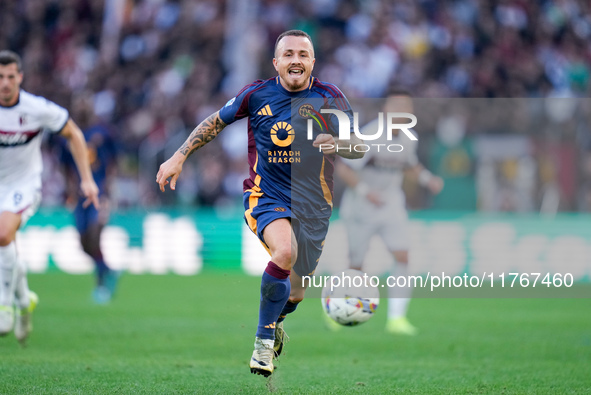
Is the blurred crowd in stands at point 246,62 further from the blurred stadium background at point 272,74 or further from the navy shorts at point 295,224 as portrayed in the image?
the navy shorts at point 295,224

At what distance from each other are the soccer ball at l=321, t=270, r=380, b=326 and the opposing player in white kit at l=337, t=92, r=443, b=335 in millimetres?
2816

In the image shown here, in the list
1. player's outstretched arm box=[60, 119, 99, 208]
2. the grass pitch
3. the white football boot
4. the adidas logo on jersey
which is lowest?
the grass pitch

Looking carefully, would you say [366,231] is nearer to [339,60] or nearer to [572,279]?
[572,279]

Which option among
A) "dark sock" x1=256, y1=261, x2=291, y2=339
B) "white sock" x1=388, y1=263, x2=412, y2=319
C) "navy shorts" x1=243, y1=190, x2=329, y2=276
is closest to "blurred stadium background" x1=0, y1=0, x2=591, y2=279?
"white sock" x1=388, y1=263, x2=412, y2=319

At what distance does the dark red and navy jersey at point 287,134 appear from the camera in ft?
20.5

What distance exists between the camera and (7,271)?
786cm

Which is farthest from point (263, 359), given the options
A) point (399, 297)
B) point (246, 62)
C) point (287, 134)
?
point (246, 62)

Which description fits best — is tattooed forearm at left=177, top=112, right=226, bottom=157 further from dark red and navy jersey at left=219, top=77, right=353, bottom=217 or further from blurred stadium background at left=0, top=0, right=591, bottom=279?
blurred stadium background at left=0, top=0, right=591, bottom=279

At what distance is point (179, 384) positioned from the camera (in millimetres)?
6363

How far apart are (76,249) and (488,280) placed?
7856mm

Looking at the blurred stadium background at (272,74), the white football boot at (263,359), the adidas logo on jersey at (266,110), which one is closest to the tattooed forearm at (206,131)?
the adidas logo on jersey at (266,110)

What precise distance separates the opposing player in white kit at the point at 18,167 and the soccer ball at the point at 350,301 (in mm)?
2677

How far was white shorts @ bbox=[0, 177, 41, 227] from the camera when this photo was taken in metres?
7.96

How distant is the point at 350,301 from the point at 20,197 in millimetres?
3297
